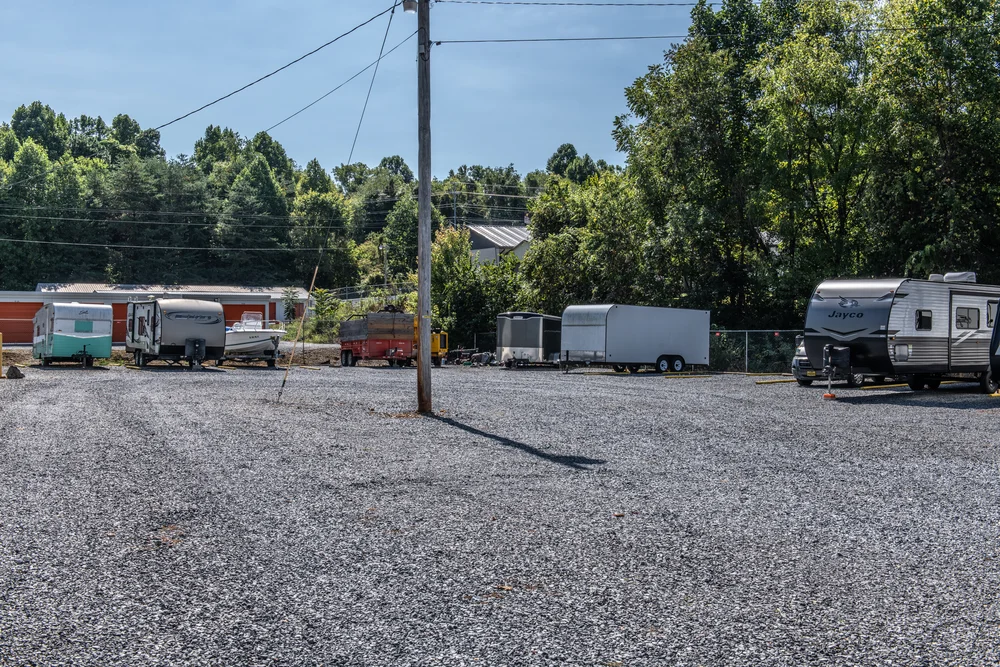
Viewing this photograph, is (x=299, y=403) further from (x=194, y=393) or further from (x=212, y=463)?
(x=212, y=463)

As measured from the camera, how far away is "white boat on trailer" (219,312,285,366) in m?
34.2

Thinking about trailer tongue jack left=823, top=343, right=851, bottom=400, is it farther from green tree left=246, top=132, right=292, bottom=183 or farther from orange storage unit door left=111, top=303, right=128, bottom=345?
green tree left=246, top=132, right=292, bottom=183

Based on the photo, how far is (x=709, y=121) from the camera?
1540 inches

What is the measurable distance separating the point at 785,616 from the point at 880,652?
0.60 m

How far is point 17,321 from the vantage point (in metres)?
57.7

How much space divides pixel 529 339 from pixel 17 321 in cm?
3767

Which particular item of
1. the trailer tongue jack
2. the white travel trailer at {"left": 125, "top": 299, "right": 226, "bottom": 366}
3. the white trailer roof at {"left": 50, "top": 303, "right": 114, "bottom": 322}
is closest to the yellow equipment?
the white travel trailer at {"left": 125, "top": 299, "right": 226, "bottom": 366}

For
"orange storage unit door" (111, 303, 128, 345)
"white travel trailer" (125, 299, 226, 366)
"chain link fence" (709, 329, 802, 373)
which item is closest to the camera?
"white travel trailer" (125, 299, 226, 366)

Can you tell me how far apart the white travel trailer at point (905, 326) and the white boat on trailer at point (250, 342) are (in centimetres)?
2075

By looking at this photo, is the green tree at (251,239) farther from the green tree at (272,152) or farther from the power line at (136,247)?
the green tree at (272,152)

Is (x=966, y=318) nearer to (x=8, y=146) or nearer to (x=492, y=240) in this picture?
(x=492, y=240)

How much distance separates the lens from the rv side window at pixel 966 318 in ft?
74.1

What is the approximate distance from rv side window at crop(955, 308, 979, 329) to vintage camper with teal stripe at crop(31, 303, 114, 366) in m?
27.6

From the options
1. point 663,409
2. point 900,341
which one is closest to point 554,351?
point 900,341
